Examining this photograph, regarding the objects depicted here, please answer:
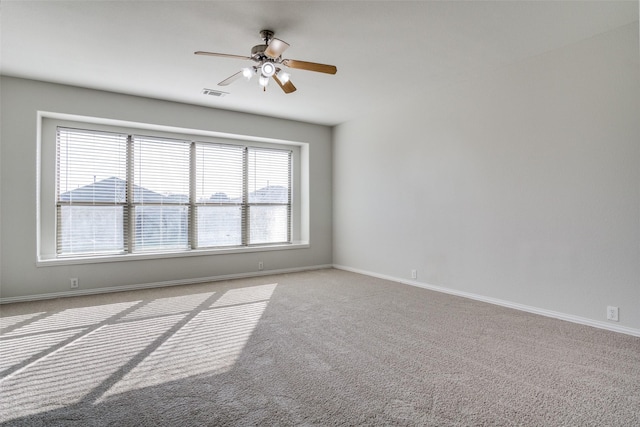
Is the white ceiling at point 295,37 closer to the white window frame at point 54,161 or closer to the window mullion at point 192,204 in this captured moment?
the white window frame at point 54,161

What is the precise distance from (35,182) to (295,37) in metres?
3.66

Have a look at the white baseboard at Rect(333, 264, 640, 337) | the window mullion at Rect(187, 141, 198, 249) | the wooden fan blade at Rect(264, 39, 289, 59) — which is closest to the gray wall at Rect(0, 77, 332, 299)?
the window mullion at Rect(187, 141, 198, 249)

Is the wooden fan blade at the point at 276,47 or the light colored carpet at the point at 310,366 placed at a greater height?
the wooden fan blade at the point at 276,47

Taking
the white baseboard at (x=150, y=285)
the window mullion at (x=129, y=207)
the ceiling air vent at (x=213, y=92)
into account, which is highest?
the ceiling air vent at (x=213, y=92)

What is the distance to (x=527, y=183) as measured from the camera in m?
3.73

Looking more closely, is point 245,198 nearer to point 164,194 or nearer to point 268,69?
point 164,194

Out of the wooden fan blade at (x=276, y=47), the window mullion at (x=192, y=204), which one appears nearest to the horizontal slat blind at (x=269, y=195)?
the window mullion at (x=192, y=204)

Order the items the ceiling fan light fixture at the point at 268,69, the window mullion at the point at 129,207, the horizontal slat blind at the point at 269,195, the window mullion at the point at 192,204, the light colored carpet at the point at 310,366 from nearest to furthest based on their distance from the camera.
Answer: the light colored carpet at the point at 310,366 → the ceiling fan light fixture at the point at 268,69 → the window mullion at the point at 129,207 → the window mullion at the point at 192,204 → the horizontal slat blind at the point at 269,195

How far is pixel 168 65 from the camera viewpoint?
3.82 metres

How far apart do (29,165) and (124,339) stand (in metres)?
2.79

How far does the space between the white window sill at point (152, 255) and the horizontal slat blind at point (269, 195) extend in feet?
1.03

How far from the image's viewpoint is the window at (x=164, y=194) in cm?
476

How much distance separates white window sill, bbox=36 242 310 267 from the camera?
4.42 m

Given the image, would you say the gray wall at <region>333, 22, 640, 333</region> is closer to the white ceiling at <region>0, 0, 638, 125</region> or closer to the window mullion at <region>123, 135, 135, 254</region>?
the white ceiling at <region>0, 0, 638, 125</region>
